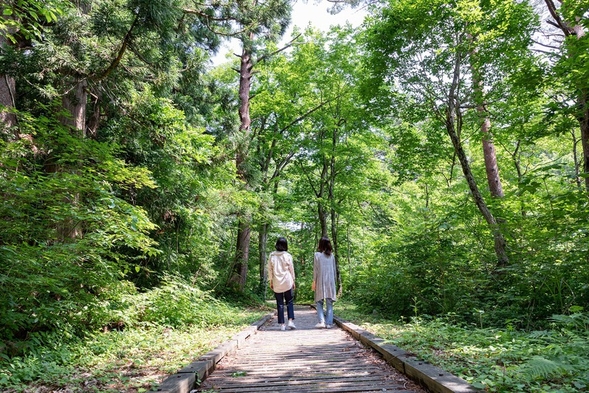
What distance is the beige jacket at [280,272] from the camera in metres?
8.18

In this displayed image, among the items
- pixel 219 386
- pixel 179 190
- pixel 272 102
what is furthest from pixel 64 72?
pixel 272 102

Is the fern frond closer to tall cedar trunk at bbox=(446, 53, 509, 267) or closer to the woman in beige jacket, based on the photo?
tall cedar trunk at bbox=(446, 53, 509, 267)

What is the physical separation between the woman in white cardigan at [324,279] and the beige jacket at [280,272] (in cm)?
66

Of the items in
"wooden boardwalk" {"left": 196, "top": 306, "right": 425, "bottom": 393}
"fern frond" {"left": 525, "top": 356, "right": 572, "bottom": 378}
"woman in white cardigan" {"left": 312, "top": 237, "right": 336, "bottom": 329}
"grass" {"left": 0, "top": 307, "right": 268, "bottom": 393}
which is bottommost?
"wooden boardwalk" {"left": 196, "top": 306, "right": 425, "bottom": 393}

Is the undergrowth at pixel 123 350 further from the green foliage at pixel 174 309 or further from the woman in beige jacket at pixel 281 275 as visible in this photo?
the woman in beige jacket at pixel 281 275

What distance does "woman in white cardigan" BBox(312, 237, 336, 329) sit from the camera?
8.40 m

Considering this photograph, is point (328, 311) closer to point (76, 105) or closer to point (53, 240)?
point (53, 240)

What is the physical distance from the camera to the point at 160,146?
29.3 feet

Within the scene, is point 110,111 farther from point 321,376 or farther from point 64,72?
point 321,376

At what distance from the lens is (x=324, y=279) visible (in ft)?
27.5

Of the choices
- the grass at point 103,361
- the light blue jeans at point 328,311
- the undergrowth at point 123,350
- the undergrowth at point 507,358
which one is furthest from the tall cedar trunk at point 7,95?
the undergrowth at point 507,358

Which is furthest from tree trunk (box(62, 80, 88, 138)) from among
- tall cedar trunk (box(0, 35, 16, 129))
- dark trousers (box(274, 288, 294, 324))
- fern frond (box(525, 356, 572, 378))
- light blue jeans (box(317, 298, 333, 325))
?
fern frond (box(525, 356, 572, 378))

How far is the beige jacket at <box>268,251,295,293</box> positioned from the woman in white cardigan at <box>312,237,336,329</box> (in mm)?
661

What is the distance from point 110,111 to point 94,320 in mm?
5223
